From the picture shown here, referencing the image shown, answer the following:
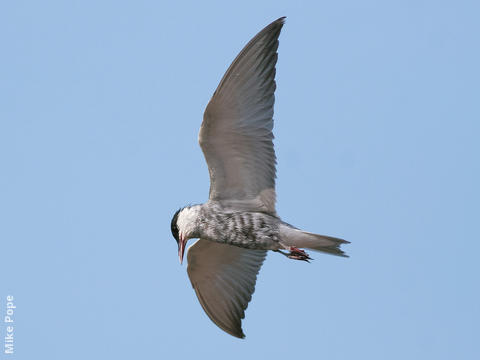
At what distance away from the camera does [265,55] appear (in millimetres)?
9664

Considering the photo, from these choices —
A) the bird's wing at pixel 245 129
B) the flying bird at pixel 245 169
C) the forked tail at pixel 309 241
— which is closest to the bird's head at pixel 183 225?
the flying bird at pixel 245 169

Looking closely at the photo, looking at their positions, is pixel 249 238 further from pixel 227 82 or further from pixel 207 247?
pixel 227 82

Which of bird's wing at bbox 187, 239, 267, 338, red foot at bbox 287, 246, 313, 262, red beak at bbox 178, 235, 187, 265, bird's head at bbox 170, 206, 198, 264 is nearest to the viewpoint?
red foot at bbox 287, 246, 313, 262

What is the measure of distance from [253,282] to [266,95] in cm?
263

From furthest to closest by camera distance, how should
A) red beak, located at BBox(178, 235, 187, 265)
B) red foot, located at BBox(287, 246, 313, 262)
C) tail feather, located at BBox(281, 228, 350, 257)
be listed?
red beak, located at BBox(178, 235, 187, 265)
red foot, located at BBox(287, 246, 313, 262)
tail feather, located at BBox(281, 228, 350, 257)

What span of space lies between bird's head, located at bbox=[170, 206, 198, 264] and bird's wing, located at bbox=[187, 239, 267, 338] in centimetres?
53

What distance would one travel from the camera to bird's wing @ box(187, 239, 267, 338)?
11000mm

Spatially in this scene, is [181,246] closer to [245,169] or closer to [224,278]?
[224,278]

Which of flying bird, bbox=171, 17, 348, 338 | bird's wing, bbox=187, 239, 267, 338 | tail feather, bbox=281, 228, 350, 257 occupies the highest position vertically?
flying bird, bbox=171, 17, 348, 338

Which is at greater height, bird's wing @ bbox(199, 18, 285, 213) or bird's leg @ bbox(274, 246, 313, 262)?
bird's wing @ bbox(199, 18, 285, 213)

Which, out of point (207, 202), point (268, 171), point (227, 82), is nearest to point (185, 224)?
point (207, 202)

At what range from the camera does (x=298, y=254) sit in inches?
389

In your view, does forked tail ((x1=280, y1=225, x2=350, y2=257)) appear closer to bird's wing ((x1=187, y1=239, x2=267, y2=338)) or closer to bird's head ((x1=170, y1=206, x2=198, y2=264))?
bird's head ((x1=170, y1=206, x2=198, y2=264))

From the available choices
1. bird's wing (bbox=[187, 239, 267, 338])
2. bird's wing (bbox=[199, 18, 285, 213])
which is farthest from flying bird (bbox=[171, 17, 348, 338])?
bird's wing (bbox=[187, 239, 267, 338])
